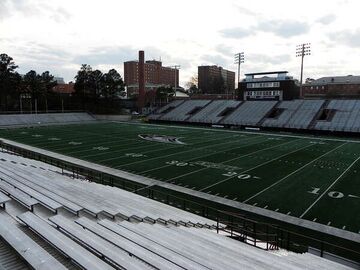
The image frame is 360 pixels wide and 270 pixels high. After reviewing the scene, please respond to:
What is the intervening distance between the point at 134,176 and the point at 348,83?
336 ft

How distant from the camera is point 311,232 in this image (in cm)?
1148

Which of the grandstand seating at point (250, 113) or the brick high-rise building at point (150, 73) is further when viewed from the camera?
the brick high-rise building at point (150, 73)

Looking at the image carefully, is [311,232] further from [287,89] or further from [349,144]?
[287,89]

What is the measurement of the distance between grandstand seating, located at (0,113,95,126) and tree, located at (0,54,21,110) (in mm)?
8209

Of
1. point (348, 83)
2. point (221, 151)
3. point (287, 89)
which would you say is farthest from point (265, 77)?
point (348, 83)

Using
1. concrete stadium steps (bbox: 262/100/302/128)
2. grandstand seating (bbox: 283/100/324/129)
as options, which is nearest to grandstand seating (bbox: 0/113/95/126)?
concrete stadium steps (bbox: 262/100/302/128)

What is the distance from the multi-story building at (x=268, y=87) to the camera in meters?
51.7

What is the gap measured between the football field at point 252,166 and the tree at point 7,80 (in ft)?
98.9

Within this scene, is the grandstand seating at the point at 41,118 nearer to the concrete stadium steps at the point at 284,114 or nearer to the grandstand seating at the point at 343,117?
the concrete stadium steps at the point at 284,114

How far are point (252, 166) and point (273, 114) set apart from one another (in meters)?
30.0

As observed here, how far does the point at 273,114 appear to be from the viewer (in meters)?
49.2

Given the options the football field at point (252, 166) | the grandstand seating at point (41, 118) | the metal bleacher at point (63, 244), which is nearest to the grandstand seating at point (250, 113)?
the football field at point (252, 166)

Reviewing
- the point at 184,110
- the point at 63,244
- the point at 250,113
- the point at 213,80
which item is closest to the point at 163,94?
the point at 184,110

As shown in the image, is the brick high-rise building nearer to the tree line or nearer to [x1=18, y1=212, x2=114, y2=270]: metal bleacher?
the tree line
